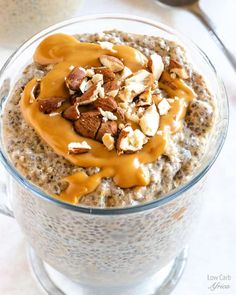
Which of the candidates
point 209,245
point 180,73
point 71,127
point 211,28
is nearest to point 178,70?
point 180,73

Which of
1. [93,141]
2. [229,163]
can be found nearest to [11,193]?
[93,141]

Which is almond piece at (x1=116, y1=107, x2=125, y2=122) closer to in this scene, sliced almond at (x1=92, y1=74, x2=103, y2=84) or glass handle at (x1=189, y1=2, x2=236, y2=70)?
sliced almond at (x1=92, y1=74, x2=103, y2=84)

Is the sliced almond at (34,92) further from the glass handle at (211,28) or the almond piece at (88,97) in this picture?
the glass handle at (211,28)

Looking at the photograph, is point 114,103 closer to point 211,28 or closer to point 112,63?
point 112,63

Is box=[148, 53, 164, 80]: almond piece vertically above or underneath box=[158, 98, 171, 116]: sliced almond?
above

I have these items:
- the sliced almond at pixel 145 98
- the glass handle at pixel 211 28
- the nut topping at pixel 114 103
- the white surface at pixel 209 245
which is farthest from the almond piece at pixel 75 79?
the glass handle at pixel 211 28

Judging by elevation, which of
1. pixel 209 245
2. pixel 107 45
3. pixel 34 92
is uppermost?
pixel 107 45

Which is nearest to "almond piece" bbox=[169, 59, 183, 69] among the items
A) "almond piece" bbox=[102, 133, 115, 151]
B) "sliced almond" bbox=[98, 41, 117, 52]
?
"sliced almond" bbox=[98, 41, 117, 52]
